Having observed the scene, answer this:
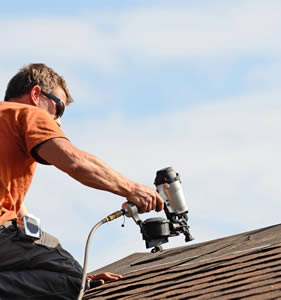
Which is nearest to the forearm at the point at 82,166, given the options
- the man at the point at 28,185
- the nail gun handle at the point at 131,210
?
the man at the point at 28,185

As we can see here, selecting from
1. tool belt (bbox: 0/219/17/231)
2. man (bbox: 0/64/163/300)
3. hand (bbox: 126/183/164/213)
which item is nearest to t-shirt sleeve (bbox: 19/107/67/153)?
man (bbox: 0/64/163/300)

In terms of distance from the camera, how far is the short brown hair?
5.86m

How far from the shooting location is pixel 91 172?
515 cm

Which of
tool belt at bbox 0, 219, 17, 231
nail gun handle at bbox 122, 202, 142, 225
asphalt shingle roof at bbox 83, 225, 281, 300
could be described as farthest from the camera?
asphalt shingle roof at bbox 83, 225, 281, 300

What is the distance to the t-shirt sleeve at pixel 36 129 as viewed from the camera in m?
5.09

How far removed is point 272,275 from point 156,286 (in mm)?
1056

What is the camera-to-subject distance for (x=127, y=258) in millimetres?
8617

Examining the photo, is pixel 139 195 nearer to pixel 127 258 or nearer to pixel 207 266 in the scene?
pixel 207 266

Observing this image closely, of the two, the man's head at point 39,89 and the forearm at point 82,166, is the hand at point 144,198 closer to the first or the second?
the forearm at point 82,166

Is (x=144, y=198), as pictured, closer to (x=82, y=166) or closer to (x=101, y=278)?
(x=82, y=166)

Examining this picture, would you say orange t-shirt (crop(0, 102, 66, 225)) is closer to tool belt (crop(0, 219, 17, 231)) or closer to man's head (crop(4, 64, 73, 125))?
tool belt (crop(0, 219, 17, 231))

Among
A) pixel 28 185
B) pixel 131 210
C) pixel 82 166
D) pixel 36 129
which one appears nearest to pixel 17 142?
pixel 36 129

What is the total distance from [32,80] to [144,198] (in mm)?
1146

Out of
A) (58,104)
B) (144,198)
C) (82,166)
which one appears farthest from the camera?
(58,104)
